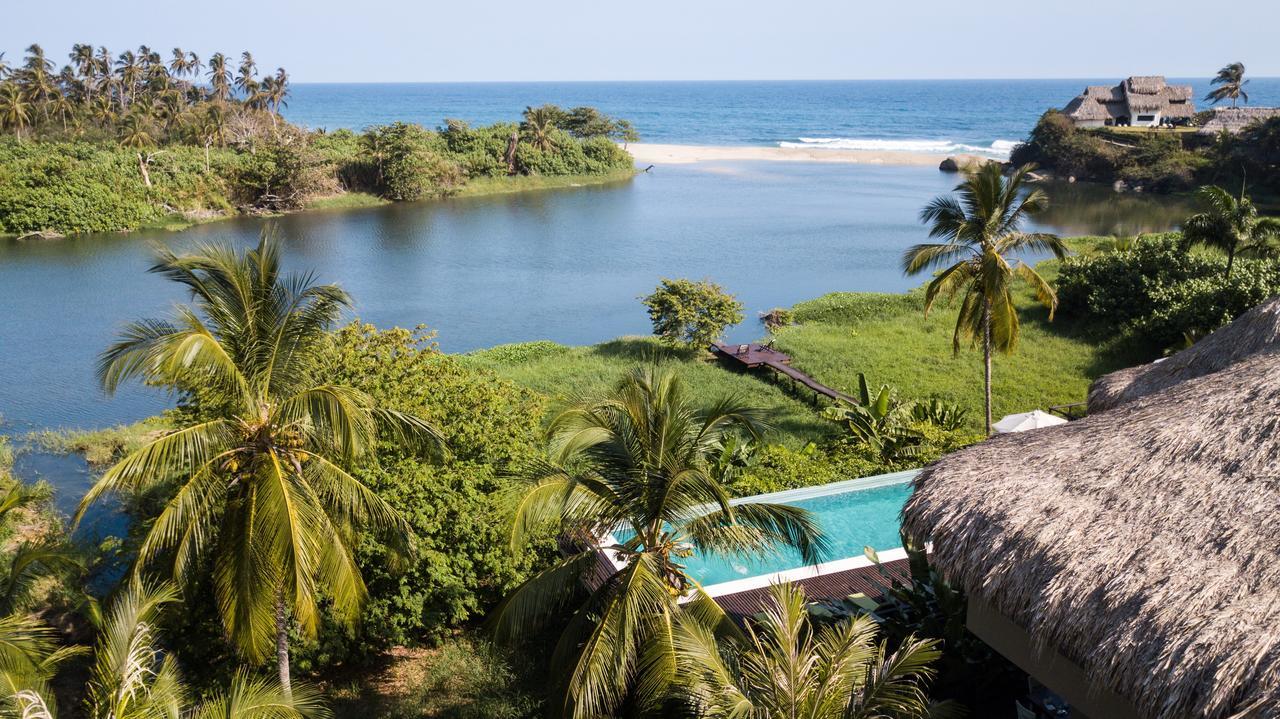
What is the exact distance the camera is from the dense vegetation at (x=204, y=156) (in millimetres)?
36781

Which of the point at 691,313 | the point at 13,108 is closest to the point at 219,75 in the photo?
the point at 13,108

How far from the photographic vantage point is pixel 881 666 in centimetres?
595

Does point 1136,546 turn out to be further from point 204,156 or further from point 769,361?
point 204,156

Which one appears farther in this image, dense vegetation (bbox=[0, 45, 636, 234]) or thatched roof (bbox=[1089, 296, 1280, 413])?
dense vegetation (bbox=[0, 45, 636, 234])

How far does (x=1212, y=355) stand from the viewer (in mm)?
10070

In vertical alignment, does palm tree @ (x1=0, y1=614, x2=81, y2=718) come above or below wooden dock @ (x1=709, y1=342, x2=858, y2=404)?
above

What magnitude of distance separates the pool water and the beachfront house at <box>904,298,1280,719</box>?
4.46 m

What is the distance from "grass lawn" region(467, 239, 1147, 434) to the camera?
59.7 ft

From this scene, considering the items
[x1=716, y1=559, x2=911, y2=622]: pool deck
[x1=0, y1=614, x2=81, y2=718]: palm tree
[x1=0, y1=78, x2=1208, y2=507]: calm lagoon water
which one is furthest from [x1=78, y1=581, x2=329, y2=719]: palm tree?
[x1=0, y1=78, x2=1208, y2=507]: calm lagoon water

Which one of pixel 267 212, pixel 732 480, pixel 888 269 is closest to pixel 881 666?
pixel 732 480

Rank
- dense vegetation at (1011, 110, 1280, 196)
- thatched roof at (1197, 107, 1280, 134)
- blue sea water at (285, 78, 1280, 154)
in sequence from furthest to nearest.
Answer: blue sea water at (285, 78, 1280, 154)
thatched roof at (1197, 107, 1280, 134)
dense vegetation at (1011, 110, 1280, 196)

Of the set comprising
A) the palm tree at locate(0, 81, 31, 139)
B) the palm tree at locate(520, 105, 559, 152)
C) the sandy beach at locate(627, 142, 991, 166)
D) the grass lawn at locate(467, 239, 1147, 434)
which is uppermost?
the palm tree at locate(0, 81, 31, 139)

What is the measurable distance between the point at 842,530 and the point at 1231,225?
12546mm

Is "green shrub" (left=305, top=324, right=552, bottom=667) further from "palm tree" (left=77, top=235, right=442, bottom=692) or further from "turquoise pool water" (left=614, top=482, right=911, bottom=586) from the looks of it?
"turquoise pool water" (left=614, top=482, right=911, bottom=586)
